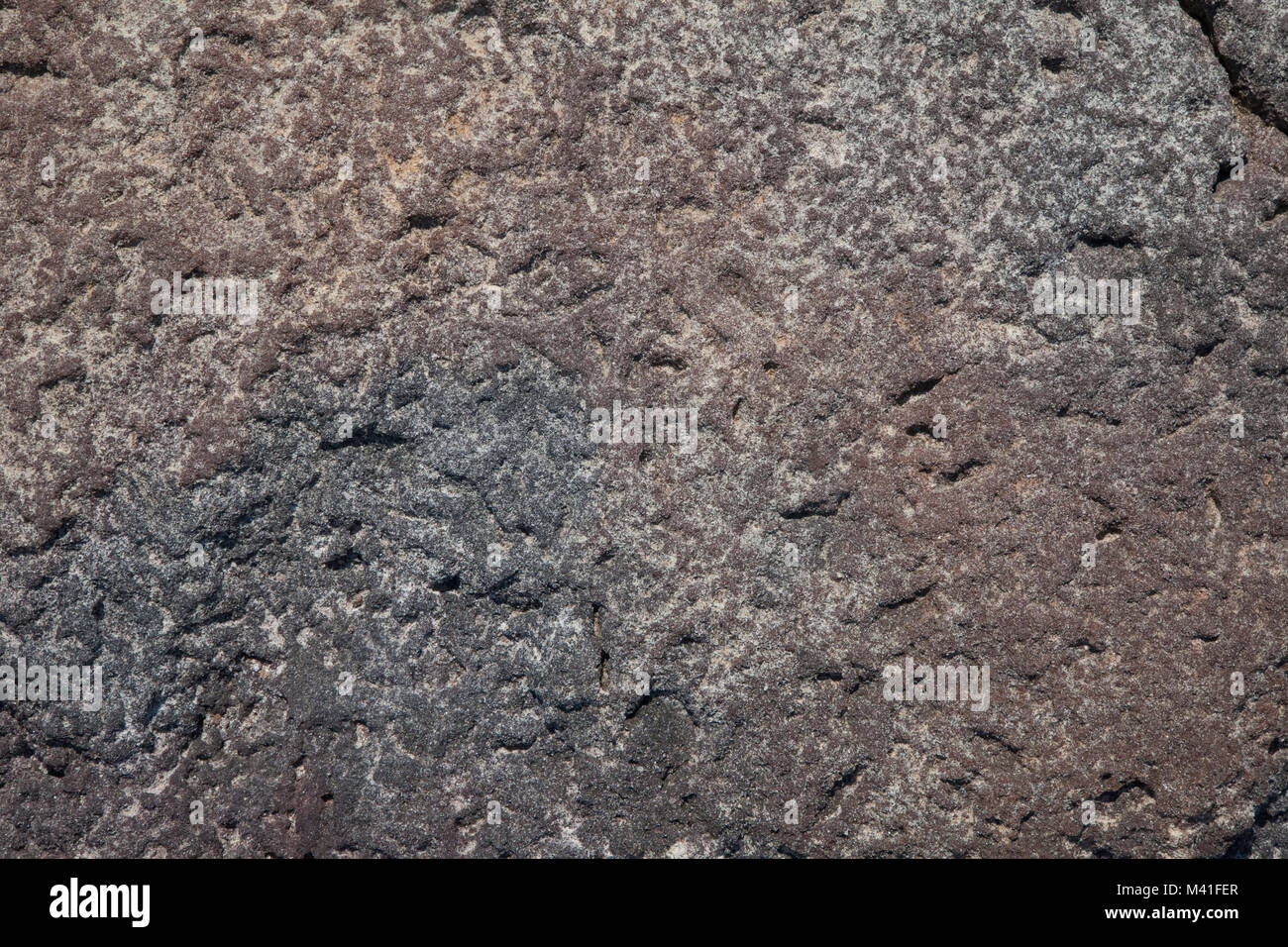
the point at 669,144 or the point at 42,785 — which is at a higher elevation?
the point at 669,144

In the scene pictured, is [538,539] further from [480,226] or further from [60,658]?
[60,658]

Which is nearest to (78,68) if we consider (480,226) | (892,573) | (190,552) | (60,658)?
(480,226)

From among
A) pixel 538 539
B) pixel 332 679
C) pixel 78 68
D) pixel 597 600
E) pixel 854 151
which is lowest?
pixel 332 679

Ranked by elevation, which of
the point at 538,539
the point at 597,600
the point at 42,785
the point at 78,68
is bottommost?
the point at 42,785

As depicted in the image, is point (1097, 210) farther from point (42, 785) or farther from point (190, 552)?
point (42, 785)

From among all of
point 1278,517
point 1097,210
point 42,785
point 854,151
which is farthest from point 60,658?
point 1278,517

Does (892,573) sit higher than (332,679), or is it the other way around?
(892,573)
